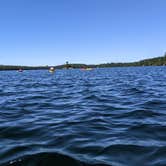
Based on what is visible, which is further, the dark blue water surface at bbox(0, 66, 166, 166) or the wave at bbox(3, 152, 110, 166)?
the dark blue water surface at bbox(0, 66, 166, 166)

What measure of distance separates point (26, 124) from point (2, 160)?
3.73 metres

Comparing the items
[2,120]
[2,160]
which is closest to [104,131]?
[2,160]

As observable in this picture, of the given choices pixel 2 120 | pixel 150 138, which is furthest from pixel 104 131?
pixel 2 120

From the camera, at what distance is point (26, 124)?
9367 millimetres

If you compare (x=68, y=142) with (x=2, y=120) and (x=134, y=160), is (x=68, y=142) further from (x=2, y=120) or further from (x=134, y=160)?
(x=2, y=120)

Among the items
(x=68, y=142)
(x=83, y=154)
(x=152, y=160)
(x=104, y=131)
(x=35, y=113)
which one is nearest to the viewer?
(x=152, y=160)

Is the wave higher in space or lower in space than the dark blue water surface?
higher

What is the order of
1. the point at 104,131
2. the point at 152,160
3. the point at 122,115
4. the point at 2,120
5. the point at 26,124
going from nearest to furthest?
the point at 152,160 < the point at 104,131 < the point at 26,124 < the point at 2,120 < the point at 122,115

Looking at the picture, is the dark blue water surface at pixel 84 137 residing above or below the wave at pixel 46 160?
below

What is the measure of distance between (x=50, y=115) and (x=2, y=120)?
2011 millimetres

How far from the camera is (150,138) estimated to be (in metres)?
7.33

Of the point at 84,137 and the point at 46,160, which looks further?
the point at 84,137

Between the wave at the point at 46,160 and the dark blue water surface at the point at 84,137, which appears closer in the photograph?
the wave at the point at 46,160

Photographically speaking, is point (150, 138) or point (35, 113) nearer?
point (150, 138)
